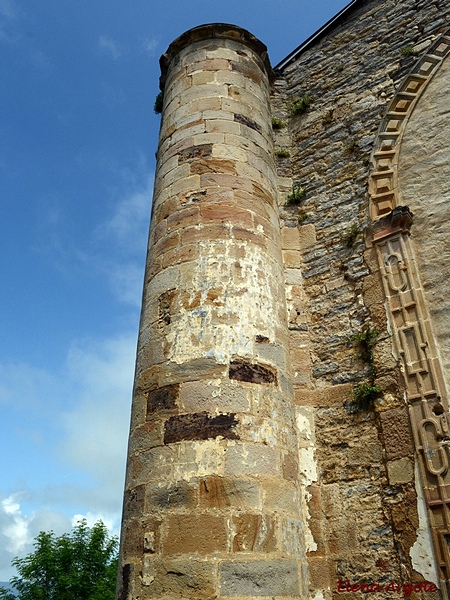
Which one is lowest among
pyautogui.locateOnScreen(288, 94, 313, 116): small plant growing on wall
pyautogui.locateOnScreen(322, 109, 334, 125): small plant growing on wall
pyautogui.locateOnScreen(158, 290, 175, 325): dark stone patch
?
pyautogui.locateOnScreen(158, 290, 175, 325): dark stone patch

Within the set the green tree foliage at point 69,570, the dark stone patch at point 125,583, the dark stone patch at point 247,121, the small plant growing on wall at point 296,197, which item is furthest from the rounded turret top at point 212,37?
the green tree foliage at point 69,570

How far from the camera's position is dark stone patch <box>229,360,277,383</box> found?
13.0 ft

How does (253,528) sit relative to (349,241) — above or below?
below

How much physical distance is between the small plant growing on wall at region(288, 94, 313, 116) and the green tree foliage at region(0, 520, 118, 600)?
552 inches

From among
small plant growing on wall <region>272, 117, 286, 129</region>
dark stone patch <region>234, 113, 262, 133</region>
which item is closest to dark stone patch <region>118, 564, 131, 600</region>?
dark stone patch <region>234, 113, 262, 133</region>

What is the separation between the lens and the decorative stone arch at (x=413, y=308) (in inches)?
145

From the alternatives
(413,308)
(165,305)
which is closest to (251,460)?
(165,305)

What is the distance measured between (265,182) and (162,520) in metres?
3.34

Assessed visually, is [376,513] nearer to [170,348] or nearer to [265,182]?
[170,348]

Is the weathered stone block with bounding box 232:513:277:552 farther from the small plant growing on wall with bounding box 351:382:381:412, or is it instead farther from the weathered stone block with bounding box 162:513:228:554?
the small plant growing on wall with bounding box 351:382:381:412

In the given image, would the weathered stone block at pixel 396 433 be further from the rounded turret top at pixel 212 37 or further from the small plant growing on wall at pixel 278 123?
the rounded turret top at pixel 212 37

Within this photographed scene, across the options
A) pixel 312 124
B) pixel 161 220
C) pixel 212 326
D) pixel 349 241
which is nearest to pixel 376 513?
pixel 212 326

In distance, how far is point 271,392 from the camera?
4.05 meters

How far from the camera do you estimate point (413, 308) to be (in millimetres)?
4441
